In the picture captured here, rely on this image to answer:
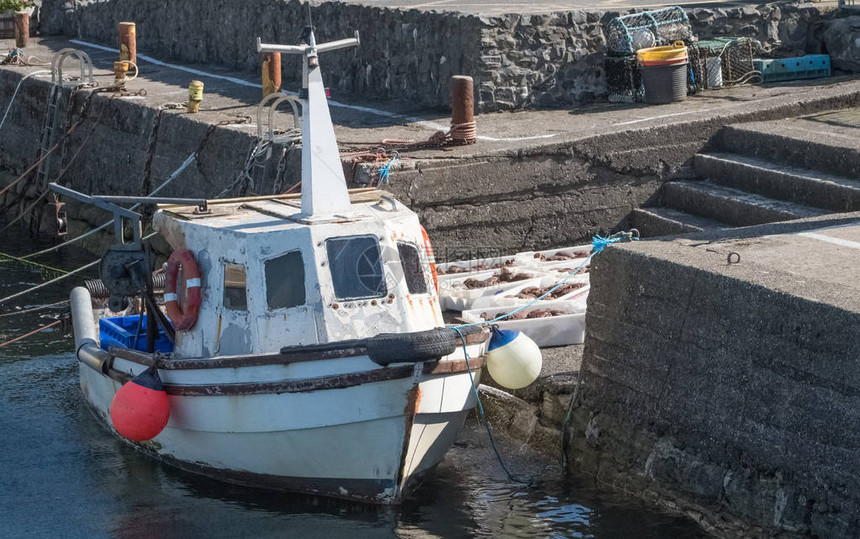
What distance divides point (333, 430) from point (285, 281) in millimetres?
1086

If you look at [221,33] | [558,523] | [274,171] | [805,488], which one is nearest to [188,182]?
[274,171]

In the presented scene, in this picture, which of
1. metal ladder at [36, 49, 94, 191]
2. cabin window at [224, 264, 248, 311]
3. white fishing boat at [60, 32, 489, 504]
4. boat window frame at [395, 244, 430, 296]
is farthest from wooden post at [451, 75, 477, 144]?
metal ladder at [36, 49, 94, 191]

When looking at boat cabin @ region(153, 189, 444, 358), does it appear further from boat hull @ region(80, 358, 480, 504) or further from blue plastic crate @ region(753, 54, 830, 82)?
blue plastic crate @ region(753, 54, 830, 82)

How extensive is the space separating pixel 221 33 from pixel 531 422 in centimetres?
1180

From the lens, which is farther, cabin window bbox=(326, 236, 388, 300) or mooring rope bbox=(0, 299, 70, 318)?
mooring rope bbox=(0, 299, 70, 318)

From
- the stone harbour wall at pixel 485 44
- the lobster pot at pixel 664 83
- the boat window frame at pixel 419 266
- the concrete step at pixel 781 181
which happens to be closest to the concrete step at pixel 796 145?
the concrete step at pixel 781 181

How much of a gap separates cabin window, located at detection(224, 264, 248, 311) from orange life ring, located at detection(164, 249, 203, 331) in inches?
10.7

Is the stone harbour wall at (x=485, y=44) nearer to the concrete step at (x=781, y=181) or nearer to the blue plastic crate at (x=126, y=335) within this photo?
the concrete step at (x=781, y=181)

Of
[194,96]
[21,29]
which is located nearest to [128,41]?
[194,96]

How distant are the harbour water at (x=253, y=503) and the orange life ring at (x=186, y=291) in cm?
129

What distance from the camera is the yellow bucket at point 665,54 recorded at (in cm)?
1487

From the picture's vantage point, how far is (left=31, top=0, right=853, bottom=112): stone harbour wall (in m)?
15.0

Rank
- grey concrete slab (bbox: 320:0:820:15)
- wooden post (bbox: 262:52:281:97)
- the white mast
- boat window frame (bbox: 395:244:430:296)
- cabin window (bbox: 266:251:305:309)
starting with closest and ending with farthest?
cabin window (bbox: 266:251:305:309) → boat window frame (bbox: 395:244:430:296) → the white mast → wooden post (bbox: 262:52:281:97) → grey concrete slab (bbox: 320:0:820:15)

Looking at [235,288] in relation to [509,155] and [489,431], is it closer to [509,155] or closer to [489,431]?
[489,431]
